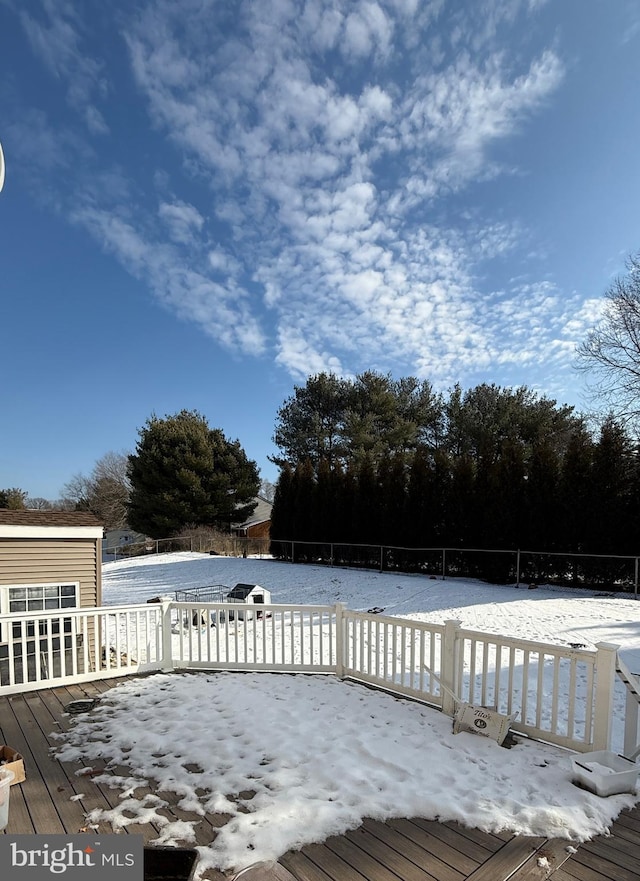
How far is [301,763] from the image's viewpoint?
2.72m

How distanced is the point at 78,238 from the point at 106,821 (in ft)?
31.8

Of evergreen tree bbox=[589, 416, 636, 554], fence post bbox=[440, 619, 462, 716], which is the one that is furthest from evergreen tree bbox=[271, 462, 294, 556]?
fence post bbox=[440, 619, 462, 716]

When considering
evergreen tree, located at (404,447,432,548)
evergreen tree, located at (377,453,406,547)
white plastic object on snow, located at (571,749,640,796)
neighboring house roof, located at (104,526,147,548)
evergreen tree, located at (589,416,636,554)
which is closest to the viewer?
white plastic object on snow, located at (571,749,640,796)

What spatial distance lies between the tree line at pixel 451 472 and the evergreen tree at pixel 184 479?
3541mm

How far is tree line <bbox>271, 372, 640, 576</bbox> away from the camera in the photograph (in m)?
10.8

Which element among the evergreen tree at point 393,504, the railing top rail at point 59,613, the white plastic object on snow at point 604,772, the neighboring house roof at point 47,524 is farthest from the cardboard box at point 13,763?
the evergreen tree at point 393,504

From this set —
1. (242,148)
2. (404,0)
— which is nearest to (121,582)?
(242,148)

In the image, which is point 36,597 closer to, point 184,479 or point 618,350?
point 618,350

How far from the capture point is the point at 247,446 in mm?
25922

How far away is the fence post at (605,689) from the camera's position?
109 inches

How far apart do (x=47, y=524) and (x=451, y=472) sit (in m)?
11.1

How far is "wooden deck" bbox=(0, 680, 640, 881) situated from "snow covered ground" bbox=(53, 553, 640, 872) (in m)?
0.07

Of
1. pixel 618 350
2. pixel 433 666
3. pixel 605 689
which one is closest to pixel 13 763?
pixel 433 666

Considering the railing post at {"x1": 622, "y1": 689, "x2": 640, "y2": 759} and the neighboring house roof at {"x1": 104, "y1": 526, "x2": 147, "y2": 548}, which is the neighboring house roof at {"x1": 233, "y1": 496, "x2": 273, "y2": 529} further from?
the railing post at {"x1": 622, "y1": 689, "x2": 640, "y2": 759}
